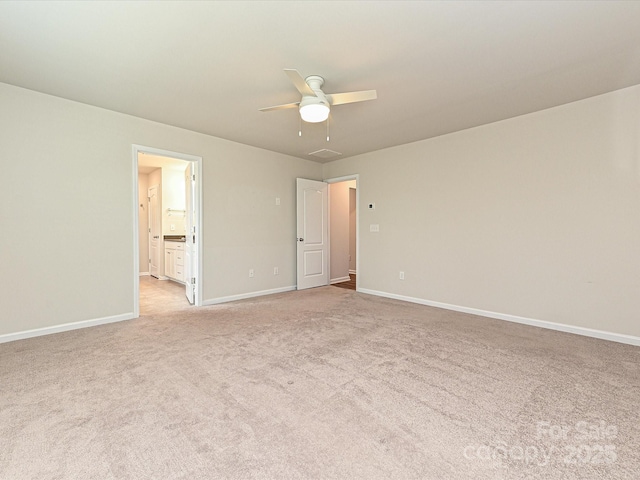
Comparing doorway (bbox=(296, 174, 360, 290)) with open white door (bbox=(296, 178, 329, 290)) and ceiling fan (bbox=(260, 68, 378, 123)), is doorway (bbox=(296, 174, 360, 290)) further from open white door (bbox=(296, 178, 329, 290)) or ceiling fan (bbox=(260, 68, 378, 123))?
ceiling fan (bbox=(260, 68, 378, 123))

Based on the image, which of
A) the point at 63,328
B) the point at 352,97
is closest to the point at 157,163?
the point at 63,328

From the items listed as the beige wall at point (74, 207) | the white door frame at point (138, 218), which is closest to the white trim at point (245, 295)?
the beige wall at point (74, 207)

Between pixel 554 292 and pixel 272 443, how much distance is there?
3557 millimetres

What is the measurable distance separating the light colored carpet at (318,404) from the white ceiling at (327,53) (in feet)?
8.30

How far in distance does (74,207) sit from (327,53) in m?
3.19

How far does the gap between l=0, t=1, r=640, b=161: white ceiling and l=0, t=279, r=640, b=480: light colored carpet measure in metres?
2.53

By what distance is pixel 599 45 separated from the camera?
2293 mm

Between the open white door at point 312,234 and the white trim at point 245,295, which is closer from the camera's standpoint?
the white trim at point 245,295

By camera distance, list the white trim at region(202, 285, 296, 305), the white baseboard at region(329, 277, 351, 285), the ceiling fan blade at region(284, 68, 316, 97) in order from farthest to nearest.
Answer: the white baseboard at region(329, 277, 351, 285)
the white trim at region(202, 285, 296, 305)
the ceiling fan blade at region(284, 68, 316, 97)

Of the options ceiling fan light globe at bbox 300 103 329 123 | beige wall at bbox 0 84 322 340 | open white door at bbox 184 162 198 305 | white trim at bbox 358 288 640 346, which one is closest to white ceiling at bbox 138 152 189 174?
open white door at bbox 184 162 198 305

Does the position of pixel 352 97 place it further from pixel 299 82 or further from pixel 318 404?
pixel 318 404

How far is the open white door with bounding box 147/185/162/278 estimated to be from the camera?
7.10m

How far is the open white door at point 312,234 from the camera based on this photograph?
18.8ft

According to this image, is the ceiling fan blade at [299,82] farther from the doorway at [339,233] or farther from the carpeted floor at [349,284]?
the carpeted floor at [349,284]
